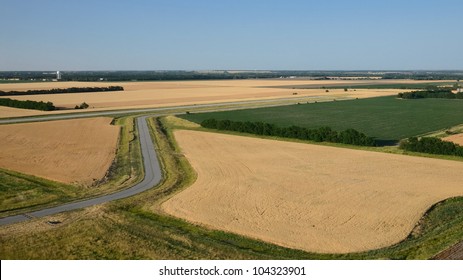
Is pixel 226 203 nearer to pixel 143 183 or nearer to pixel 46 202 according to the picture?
pixel 143 183

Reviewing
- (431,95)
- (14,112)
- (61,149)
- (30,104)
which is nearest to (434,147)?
(61,149)

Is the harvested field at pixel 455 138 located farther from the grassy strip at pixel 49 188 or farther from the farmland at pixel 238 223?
the grassy strip at pixel 49 188

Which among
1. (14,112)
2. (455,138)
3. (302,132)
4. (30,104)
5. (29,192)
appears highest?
(30,104)

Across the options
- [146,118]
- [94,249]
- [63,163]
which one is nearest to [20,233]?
[94,249]

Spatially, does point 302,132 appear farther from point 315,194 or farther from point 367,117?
point 367,117

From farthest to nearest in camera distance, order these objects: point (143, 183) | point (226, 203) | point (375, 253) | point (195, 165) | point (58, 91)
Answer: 1. point (58, 91)
2. point (195, 165)
3. point (143, 183)
4. point (226, 203)
5. point (375, 253)
